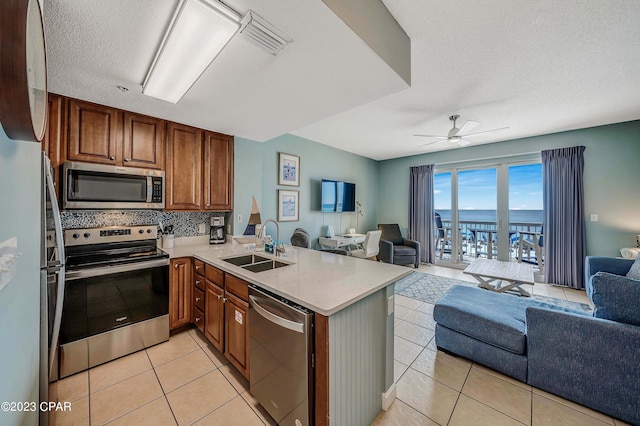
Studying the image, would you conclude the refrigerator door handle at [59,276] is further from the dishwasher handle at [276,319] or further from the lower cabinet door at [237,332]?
the dishwasher handle at [276,319]

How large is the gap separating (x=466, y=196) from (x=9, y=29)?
6207 mm

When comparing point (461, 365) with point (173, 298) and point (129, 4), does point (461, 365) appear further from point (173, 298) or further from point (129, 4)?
point (129, 4)

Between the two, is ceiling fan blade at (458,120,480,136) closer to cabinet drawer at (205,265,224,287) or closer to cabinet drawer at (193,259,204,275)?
cabinet drawer at (205,265,224,287)

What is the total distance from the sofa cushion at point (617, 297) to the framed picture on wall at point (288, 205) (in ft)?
12.1

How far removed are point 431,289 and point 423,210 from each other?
2.30 metres

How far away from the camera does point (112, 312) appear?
202 centimetres

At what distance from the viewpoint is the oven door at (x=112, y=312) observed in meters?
1.84

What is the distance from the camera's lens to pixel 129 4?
1.19 m

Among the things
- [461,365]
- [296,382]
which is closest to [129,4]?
A: [296,382]

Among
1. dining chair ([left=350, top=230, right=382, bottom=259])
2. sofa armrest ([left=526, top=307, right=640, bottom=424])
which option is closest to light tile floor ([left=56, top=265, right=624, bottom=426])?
sofa armrest ([left=526, top=307, right=640, bottom=424])

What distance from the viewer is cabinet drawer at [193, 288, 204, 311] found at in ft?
7.57

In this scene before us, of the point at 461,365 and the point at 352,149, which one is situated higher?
the point at 352,149

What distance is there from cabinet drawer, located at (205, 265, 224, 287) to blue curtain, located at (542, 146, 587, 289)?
5.40 meters

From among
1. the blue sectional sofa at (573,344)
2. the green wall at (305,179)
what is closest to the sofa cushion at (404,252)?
the green wall at (305,179)
